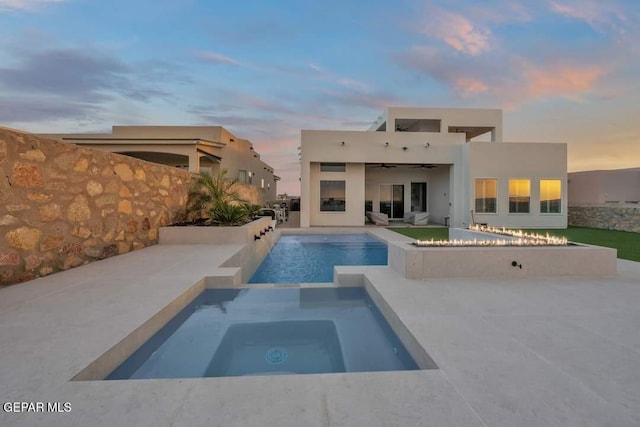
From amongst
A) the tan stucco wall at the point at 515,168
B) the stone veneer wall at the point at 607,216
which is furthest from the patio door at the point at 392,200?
the stone veneer wall at the point at 607,216

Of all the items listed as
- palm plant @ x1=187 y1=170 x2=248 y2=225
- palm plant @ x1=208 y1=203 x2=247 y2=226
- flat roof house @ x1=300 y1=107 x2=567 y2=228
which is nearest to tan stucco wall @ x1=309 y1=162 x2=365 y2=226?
flat roof house @ x1=300 y1=107 x2=567 y2=228

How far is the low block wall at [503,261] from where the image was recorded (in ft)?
16.0

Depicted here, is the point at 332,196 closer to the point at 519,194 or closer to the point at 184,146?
the point at 184,146

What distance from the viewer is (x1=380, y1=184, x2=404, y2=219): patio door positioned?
19.2 meters

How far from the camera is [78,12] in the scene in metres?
8.30

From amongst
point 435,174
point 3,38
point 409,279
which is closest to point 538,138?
point 435,174

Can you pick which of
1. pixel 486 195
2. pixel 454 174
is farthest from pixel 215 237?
pixel 486 195

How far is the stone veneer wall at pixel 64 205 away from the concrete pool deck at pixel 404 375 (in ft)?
2.67

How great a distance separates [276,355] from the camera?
2.98 m

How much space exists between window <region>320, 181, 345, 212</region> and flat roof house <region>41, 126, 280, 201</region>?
21.6 feet

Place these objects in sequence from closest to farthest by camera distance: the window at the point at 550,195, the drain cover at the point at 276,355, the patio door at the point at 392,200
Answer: the drain cover at the point at 276,355, the window at the point at 550,195, the patio door at the point at 392,200

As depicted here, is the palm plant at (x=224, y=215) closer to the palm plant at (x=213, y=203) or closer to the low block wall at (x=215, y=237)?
the palm plant at (x=213, y=203)

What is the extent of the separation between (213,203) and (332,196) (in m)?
7.45

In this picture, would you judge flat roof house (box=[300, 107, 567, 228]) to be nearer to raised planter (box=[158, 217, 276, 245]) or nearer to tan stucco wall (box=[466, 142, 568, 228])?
tan stucco wall (box=[466, 142, 568, 228])
